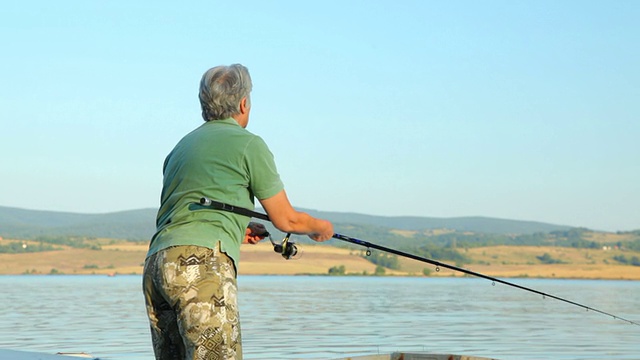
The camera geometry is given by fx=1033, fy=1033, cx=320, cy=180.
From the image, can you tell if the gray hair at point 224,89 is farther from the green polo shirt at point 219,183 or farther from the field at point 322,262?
the field at point 322,262

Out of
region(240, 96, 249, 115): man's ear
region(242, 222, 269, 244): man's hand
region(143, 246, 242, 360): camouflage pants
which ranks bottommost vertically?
region(143, 246, 242, 360): camouflage pants

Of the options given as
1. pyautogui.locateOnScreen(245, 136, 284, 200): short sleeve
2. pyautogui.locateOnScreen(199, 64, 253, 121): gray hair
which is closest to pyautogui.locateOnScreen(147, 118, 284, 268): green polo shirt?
pyautogui.locateOnScreen(245, 136, 284, 200): short sleeve

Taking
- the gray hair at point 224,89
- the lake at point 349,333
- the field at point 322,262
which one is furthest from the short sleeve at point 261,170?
the field at point 322,262

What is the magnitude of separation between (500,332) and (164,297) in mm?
23974

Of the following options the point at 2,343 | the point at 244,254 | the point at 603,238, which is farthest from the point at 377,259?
the point at 2,343

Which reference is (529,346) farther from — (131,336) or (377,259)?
(377,259)

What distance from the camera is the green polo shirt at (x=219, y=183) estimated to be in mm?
4375

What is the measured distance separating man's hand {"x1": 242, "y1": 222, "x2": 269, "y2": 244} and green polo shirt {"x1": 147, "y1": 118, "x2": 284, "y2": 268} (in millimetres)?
543

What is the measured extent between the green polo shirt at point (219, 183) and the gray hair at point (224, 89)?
10 cm

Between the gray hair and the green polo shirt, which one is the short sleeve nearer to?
the green polo shirt

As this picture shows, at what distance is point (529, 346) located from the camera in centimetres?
2262

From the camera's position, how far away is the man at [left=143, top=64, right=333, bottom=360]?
427 cm

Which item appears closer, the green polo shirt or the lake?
the green polo shirt

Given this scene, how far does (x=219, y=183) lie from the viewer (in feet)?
14.6
